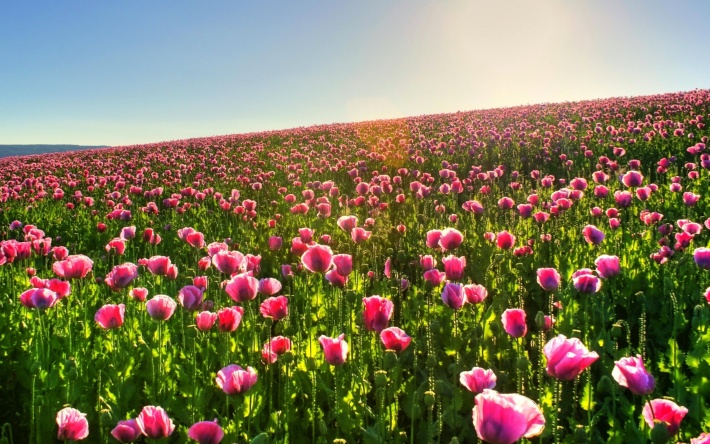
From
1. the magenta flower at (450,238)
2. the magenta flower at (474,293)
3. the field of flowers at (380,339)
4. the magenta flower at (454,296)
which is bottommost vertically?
the field of flowers at (380,339)

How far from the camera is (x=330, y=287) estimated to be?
14.2 ft

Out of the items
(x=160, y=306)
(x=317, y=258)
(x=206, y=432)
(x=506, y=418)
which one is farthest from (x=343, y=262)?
(x=506, y=418)

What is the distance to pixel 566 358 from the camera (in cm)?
169

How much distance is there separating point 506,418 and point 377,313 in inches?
49.8

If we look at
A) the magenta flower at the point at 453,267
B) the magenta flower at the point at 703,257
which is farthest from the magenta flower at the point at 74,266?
the magenta flower at the point at 703,257

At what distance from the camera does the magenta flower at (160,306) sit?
9.42 ft

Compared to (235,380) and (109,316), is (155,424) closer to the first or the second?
(235,380)

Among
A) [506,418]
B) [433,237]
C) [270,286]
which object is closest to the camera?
[506,418]

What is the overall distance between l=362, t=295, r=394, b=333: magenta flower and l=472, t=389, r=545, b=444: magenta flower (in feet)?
3.92

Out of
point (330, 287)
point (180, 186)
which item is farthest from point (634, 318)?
point (180, 186)

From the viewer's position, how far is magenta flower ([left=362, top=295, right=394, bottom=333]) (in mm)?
2555

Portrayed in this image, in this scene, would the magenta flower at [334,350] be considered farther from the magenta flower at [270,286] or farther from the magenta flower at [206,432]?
the magenta flower at [270,286]

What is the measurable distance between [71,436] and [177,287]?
3.43 metres

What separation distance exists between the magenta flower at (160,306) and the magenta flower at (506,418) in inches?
78.4
